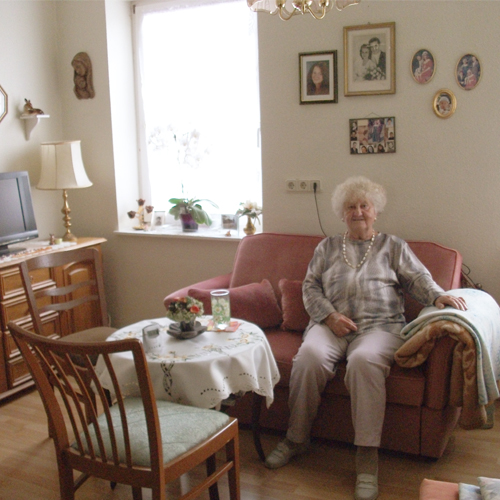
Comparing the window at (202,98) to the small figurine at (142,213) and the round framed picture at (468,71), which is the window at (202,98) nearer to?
the small figurine at (142,213)

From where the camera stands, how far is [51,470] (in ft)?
8.29

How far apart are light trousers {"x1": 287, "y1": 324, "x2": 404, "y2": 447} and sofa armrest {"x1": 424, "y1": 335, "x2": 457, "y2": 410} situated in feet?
0.54

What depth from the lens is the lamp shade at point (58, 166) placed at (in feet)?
11.8

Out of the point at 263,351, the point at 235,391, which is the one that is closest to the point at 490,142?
the point at 263,351

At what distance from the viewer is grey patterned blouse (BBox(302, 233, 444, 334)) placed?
8.67ft

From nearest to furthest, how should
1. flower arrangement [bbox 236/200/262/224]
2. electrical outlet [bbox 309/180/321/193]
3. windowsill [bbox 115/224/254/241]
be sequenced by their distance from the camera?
electrical outlet [bbox 309/180/321/193] → flower arrangement [bbox 236/200/262/224] → windowsill [bbox 115/224/254/241]

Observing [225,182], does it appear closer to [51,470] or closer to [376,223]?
[376,223]

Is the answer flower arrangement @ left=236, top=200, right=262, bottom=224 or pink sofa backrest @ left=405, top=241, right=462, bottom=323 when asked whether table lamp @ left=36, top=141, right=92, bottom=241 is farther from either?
pink sofa backrest @ left=405, top=241, right=462, bottom=323

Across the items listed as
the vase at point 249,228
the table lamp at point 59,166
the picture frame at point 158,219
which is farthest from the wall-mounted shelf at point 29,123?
the vase at point 249,228

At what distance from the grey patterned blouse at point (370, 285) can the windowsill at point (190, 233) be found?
0.89 metres

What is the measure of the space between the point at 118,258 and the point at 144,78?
122 cm

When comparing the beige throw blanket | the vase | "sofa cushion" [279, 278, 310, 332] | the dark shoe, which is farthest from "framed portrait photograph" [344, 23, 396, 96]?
the dark shoe

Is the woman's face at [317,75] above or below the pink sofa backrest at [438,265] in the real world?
above

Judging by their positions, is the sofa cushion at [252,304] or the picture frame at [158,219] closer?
the sofa cushion at [252,304]
